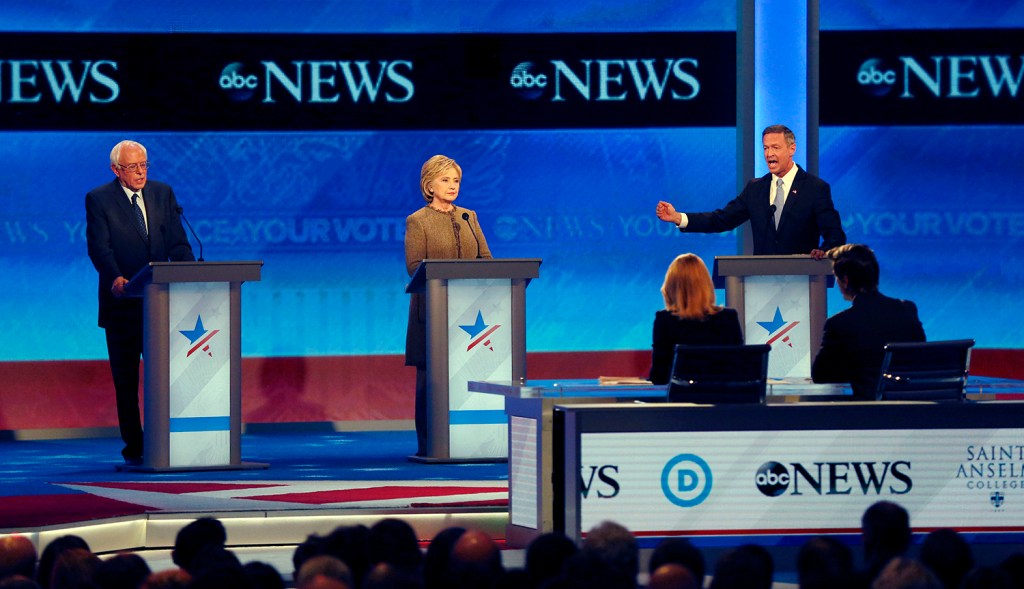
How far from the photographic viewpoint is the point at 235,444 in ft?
24.0

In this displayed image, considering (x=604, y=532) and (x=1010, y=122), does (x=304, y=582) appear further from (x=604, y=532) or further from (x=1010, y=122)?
(x=1010, y=122)

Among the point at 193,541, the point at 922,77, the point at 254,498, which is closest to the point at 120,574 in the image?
the point at 193,541

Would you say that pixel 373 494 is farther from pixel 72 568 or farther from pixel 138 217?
pixel 72 568

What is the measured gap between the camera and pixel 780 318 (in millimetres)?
7277

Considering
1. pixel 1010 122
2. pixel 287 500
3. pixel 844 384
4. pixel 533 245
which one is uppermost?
pixel 1010 122

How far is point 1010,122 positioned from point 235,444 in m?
5.31

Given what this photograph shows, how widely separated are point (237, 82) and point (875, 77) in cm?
370

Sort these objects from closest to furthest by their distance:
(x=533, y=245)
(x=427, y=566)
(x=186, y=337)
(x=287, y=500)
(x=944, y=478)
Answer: (x=427, y=566) < (x=944, y=478) < (x=287, y=500) < (x=186, y=337) < (x=533, y=245)

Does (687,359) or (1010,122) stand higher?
(1010,122)

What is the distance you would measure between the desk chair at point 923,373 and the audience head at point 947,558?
1542mm

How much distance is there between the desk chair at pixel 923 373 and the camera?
5.30 meters

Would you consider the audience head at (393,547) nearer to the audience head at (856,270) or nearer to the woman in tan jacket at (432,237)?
the audience head at (856,270)

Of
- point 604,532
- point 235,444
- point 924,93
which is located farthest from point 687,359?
point 924,93

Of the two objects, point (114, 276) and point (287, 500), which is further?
point (114, 276)
